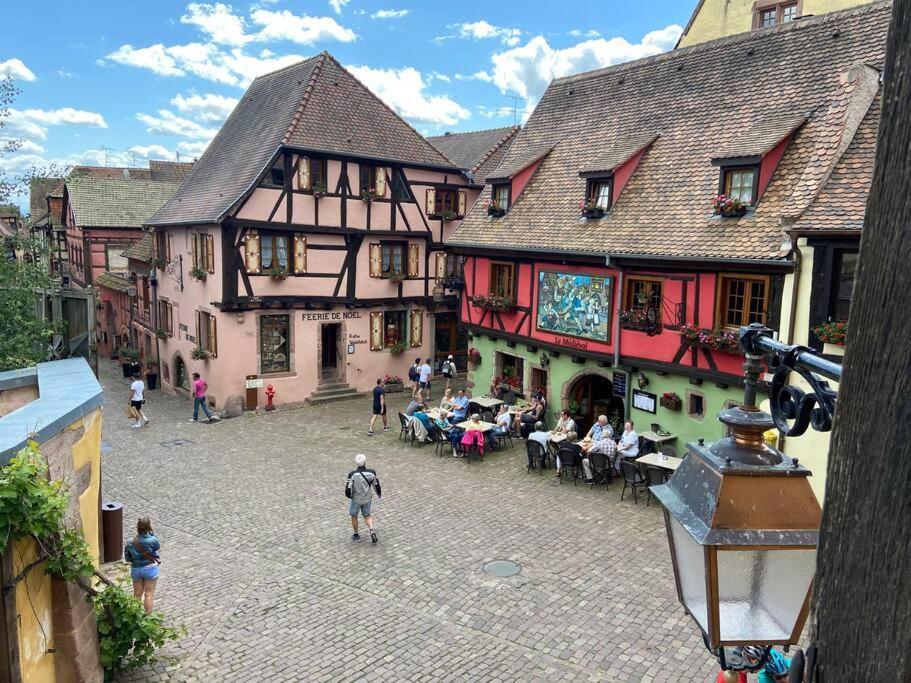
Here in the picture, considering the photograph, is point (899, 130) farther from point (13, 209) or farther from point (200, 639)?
point (13, 209)

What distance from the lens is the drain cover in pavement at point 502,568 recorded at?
9.87 metres

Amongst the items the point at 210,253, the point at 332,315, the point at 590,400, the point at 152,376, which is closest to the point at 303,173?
the point at 210,253

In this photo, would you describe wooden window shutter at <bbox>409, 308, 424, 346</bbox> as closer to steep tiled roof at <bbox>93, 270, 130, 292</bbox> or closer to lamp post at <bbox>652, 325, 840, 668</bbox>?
steep tiled roof at <bbox>93, 270, 130, 292</bbox>

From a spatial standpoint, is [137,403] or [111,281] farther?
[111,281]

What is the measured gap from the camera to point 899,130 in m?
1.64

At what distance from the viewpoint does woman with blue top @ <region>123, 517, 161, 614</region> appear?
320 inches

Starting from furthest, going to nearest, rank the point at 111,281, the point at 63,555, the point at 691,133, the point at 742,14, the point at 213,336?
the point at 111,281, the point at 213,336, the point at 742,14, the point at 691,133, the point at 63,555

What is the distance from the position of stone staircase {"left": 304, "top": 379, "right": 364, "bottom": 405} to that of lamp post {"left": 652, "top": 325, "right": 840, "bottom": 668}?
20.2 m

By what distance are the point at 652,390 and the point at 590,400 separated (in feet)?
9.57

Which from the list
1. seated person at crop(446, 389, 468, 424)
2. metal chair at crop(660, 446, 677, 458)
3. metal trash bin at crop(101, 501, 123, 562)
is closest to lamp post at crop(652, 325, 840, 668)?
metal trash bin at crop(101, 501, 123, 562)

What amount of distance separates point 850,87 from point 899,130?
1334cm

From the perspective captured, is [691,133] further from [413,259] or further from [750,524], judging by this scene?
[750,524]

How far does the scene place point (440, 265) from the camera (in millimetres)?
24891

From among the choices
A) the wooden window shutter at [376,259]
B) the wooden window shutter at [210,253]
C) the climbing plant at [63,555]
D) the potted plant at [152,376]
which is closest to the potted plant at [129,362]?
the potted plant at [152,376]
